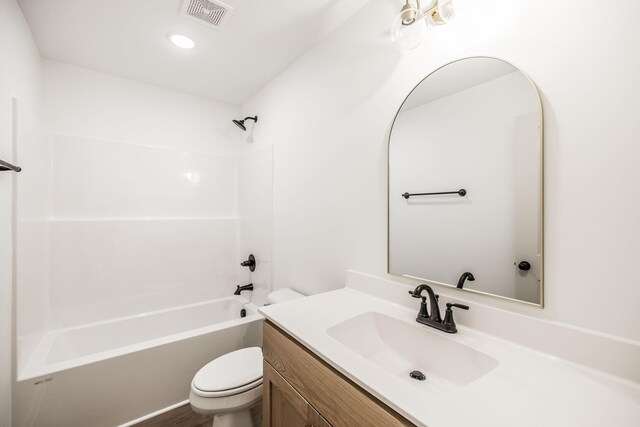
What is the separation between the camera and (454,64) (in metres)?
1.05

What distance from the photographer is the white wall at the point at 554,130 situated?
0.70 meters

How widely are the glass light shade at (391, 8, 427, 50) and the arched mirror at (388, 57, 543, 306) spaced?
0.53 ft

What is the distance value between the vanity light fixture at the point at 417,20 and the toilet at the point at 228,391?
1.76m

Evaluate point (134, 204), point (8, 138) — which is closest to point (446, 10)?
point (8, 138)

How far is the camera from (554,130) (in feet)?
2.67

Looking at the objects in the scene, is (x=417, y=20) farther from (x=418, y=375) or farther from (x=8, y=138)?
(x=8, y=138)

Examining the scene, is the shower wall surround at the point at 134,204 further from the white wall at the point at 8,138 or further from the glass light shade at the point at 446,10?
the glass light shade at the point at 446,10

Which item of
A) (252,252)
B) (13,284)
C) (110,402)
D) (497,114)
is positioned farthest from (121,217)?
(497,114)

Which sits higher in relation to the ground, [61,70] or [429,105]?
[61,70]

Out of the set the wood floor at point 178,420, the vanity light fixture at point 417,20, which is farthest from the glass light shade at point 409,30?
the wood floor at point 178,420

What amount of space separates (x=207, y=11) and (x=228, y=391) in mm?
2055

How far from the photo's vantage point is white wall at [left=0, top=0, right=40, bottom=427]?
124 cm

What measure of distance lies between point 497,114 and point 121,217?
107 inches

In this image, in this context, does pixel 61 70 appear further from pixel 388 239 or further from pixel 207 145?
pixel 388 239
